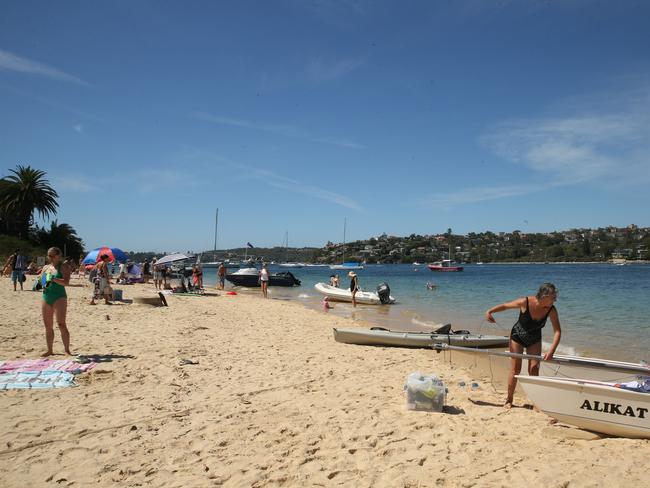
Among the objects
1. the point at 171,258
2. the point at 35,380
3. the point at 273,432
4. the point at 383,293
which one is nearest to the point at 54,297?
the point at 35,380

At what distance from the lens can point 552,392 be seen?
513cm

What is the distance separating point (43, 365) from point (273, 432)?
4.17 meters

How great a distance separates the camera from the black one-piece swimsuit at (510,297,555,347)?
5656mm

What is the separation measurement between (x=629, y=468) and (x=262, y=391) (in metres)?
4.28

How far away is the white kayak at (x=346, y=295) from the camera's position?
22719mm

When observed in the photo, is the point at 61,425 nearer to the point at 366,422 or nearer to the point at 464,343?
the point at 366,422

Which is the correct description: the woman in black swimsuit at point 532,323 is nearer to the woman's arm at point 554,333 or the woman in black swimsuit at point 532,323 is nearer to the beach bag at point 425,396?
the woman's arm at point 554,333

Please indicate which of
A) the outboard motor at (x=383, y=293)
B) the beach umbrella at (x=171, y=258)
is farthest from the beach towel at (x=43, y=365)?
the beach umbrella at (x=171, y=258)

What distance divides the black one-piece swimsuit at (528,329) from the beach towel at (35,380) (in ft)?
19.8

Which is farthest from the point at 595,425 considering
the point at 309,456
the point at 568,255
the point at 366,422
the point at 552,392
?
the point at 568,255

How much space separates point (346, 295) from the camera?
2483 centimetres

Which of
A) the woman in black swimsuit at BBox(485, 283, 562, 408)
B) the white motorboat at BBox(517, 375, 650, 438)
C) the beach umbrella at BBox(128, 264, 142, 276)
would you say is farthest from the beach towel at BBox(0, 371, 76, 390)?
the beach umbrella at BBox(128, 264, 142, 276)

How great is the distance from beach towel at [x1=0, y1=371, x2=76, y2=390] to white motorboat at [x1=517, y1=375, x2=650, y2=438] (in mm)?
5970

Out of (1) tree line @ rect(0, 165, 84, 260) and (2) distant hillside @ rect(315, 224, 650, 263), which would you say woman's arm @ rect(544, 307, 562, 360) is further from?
(2) distant hillside @ rect(315, 224, 650, 263)
